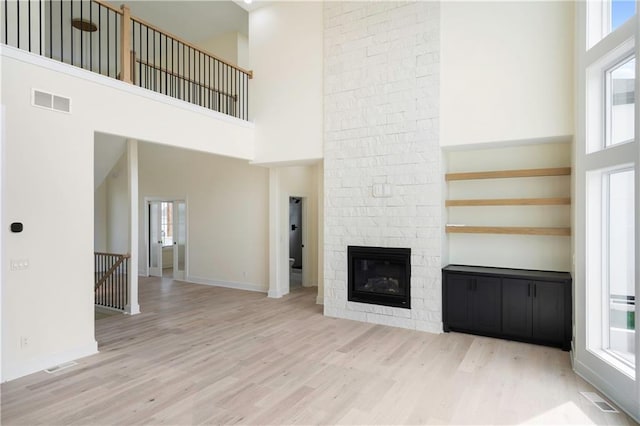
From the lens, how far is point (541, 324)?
4527mm

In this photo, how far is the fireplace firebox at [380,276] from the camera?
5391 millimetres

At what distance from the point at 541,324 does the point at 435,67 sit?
364cm

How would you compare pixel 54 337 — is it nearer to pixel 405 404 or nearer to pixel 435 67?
pixel 405 404

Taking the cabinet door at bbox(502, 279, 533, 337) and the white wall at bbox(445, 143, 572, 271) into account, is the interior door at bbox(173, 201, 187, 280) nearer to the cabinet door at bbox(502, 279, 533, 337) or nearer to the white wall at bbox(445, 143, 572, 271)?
the white wall at bbox(445, 143, 572, 271)

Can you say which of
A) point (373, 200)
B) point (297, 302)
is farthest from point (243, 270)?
point (373, 200)

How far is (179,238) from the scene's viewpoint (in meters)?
9.44

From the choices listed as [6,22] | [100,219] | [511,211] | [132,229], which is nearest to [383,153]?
[511,211]

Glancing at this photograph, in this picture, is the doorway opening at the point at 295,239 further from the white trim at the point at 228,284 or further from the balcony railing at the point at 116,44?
the balcony railing at the point at 116,44

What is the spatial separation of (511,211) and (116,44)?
6476 mm

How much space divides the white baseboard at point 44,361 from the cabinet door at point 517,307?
5106 mm

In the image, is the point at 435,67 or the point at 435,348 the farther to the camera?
the point at 435,67

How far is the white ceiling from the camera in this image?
24.5ft

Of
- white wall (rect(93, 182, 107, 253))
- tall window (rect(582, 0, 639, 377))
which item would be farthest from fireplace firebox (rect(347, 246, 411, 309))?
white wall (rect(93, 182, 107, 253))

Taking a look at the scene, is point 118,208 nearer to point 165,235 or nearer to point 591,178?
point 165,235
